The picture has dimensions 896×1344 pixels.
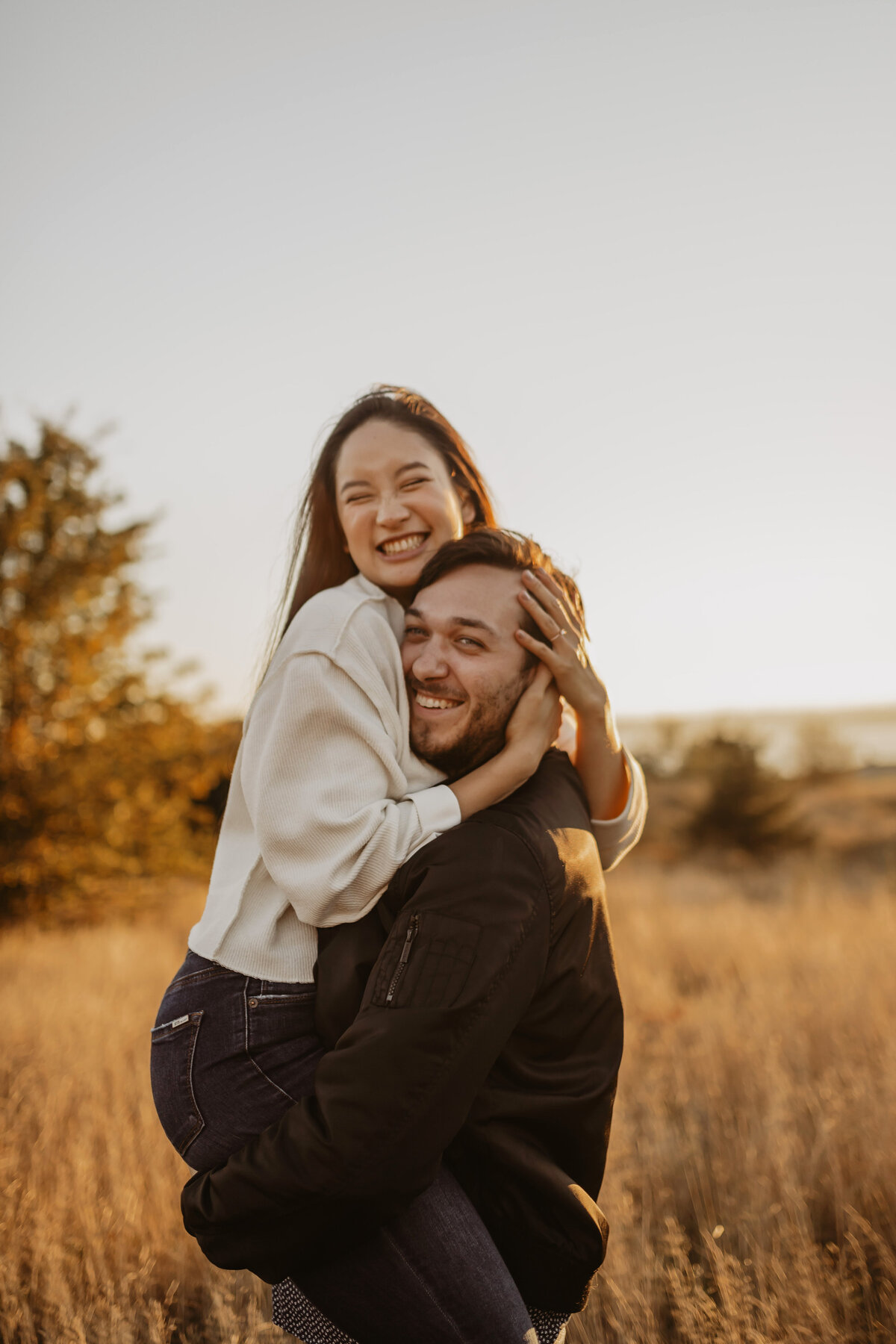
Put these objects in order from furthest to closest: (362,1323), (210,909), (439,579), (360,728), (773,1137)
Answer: (773,1137), (439,579), (210,909), (360,728), (362,1323)

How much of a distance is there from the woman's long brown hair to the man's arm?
3.87 feet

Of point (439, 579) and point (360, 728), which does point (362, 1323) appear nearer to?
point (360, 728)

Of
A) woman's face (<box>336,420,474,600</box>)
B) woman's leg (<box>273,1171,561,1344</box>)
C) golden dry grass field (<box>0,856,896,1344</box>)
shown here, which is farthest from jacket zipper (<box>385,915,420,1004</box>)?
golden dry grass field (<box>0,856,896,1344</box>)

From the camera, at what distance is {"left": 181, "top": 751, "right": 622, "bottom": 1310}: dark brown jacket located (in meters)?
1.50

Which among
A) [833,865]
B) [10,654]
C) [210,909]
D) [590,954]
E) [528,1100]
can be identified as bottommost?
[833,865]

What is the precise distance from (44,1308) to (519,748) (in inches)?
102

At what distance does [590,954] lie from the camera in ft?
6.12

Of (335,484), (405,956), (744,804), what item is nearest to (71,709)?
(335,484)

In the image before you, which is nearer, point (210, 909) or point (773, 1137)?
point (210, 909)

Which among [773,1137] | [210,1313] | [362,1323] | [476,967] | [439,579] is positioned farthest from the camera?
[773,1137]

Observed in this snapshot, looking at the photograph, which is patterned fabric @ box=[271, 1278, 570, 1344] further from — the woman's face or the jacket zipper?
the woman's face

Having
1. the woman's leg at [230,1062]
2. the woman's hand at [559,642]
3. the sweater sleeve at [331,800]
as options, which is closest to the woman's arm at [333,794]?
the sweater sleeve at [331,800]

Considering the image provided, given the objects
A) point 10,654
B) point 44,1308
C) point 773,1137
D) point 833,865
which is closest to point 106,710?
point 10,654

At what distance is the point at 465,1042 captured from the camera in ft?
5.01
